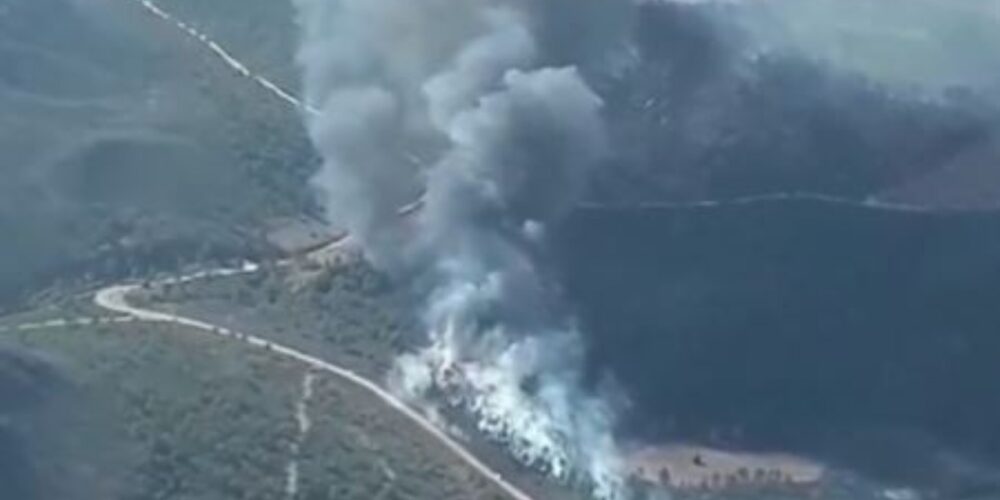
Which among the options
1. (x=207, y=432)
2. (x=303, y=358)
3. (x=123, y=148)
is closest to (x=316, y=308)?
(x=303, y=358)

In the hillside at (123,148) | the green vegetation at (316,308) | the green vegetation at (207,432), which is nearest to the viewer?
the green vegetation at (207,432)

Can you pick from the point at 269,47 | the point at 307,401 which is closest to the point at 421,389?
the point at 307,401

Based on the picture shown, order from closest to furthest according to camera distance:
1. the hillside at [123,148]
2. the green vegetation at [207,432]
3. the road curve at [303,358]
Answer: the green vegetation at [207,432]
the road curve at [303,358]
the hillside at [123,148]

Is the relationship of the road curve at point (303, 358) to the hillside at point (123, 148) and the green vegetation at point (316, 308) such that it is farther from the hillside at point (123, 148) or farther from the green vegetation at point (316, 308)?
the hillside at point (123, 148)

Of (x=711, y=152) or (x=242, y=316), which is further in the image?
(x=711, y=152)

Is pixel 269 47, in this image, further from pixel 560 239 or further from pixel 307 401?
pixel 307 401

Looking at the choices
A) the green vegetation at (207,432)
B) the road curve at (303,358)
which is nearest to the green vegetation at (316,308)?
the road curve at (303,358)

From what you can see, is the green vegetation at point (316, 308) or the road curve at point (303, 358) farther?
the green vegetation at point (316, 308)

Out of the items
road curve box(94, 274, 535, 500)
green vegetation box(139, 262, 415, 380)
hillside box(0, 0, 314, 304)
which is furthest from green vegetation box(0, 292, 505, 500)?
hillside box(0, 0, 314, 304)
